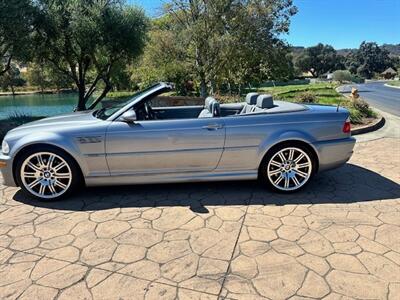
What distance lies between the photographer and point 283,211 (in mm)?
3480

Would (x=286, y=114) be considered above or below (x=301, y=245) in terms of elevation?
above

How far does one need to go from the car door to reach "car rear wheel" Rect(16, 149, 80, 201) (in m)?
0.50

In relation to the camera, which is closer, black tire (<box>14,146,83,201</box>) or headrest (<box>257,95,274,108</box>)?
black tire (<box>14,146,83,201</box>)

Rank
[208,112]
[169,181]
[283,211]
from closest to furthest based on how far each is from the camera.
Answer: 1. [283,211]
2. [169,181]
3. [208,112]

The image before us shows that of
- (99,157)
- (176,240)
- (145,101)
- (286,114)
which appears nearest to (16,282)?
(176,240)

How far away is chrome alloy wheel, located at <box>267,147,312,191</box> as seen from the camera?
12.8 feet

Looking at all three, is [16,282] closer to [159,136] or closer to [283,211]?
[159,136]

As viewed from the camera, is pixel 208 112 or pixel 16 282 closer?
pixel 16 282

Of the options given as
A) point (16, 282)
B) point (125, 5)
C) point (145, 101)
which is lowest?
point (16, 282)

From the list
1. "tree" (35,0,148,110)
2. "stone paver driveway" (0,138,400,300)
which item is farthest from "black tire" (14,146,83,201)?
"tree" (35,0,148,110)

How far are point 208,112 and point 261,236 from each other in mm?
1920

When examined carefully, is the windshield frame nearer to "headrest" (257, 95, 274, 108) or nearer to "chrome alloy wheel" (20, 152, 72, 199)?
"chrome alloy wheel" (20, 152, 72, 199)

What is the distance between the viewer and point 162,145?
3.67m

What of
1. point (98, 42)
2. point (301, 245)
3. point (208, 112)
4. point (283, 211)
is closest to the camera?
point (301, 245)
